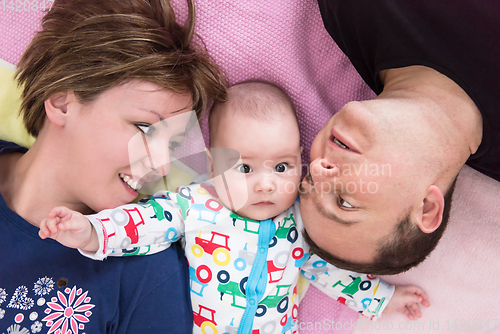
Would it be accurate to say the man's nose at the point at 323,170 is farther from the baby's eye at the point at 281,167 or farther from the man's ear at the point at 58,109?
the man's ear at the point at 58,109

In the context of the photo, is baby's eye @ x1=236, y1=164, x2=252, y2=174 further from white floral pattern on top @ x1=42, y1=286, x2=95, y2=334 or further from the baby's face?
white floral pattern on top @ x1=42, y1=286, x2=95, y2=334

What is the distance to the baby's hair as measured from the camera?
90cm

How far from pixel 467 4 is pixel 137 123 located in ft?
2.52

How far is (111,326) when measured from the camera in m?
0.90

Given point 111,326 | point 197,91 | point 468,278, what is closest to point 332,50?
point 197,91

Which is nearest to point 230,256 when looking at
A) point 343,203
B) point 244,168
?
point 244,168

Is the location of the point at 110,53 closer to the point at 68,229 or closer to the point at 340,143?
the point at 68,229

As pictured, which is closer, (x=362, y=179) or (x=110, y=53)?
(x=362, y=179)

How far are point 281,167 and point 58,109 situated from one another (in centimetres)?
57

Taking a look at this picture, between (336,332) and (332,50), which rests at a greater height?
(332,50)

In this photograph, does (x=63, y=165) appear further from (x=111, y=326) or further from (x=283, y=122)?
(x=283, y=122)

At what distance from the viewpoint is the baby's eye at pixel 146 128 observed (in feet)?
2.82

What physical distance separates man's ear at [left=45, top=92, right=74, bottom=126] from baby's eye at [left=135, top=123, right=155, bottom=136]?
185 millimetres

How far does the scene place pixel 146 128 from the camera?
34.0 inches
